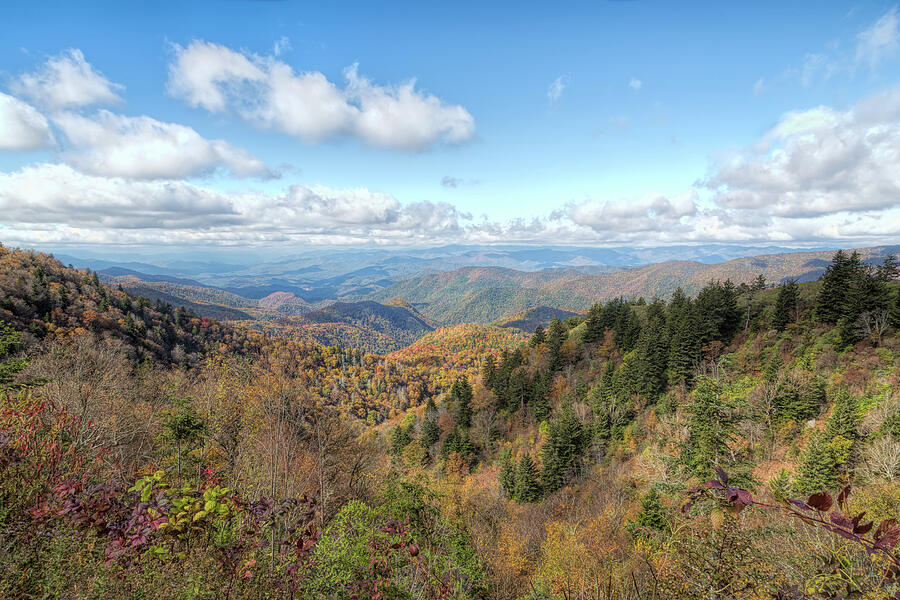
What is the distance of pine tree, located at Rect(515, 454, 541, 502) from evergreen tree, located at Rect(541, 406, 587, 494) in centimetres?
193

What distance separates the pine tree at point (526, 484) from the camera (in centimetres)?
3519

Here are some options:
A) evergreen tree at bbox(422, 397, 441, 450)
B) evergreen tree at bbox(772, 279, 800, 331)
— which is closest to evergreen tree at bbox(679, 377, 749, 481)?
evergreen tree at bbox(772, 279, 800, 331)

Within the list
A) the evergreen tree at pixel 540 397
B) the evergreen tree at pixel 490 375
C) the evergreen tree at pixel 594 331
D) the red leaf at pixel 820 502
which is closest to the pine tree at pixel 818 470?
the red leaf at pixel 820 502

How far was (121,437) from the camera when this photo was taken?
45.3 ft

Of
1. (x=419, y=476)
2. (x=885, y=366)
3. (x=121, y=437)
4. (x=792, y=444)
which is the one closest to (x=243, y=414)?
(x=121, y=437)

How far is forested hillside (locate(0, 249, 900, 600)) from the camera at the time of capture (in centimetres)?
407

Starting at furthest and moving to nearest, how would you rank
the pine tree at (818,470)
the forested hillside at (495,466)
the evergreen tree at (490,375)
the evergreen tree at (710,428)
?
the evergreen tree at (490,375), the pine tree at (818,470), the evergreen tree at (710,428), the forested hillside at (495,466)

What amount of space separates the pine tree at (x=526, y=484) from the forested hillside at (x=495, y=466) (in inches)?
7.3

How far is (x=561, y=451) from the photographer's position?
39.3m

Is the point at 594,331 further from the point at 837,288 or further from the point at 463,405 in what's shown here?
the point at 837,288

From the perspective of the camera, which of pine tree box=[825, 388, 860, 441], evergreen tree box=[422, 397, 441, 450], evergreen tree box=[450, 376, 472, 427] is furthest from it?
evergreen tree box=[450, 376, 472, 427]

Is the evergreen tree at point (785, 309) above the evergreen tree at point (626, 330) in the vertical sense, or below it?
above

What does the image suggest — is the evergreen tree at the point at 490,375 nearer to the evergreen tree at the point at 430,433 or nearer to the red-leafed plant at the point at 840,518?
the evergreen tree at the point at 430,433

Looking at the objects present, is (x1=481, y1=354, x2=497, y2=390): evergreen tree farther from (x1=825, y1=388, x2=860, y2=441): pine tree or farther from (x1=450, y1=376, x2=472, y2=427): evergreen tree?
(x1=825, y1=388, x2=860, y2=441): pine tree
